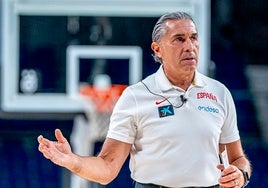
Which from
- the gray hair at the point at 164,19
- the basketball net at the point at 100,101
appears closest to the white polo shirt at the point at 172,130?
the gray hair at the point at 164,19

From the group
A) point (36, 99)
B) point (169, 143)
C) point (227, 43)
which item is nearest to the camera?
point (169, 143)

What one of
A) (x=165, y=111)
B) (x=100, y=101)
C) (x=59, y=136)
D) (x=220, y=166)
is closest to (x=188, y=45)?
(x=165, y=111)

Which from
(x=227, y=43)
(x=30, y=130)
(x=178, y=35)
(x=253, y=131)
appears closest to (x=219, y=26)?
(x=227, y=43)

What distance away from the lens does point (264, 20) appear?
1108cm

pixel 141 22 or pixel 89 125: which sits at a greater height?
pixel 141 22

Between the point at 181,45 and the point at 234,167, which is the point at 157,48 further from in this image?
the point at 234,167

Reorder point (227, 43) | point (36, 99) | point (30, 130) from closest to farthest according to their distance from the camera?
point (36, 99), point (30, 130), point (227, 43)

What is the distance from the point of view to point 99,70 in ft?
22.0

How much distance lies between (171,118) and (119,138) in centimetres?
20

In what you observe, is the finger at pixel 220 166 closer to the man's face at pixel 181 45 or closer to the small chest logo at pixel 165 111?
the small chest logo at pixel 165 111

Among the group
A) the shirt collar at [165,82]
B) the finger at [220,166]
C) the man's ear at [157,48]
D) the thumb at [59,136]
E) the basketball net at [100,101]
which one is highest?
the man's ear at [157,48]

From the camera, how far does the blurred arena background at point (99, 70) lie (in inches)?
263

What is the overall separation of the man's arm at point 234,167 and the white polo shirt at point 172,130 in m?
0.08

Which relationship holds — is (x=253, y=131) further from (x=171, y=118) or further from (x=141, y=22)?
(x=171, y=118)
